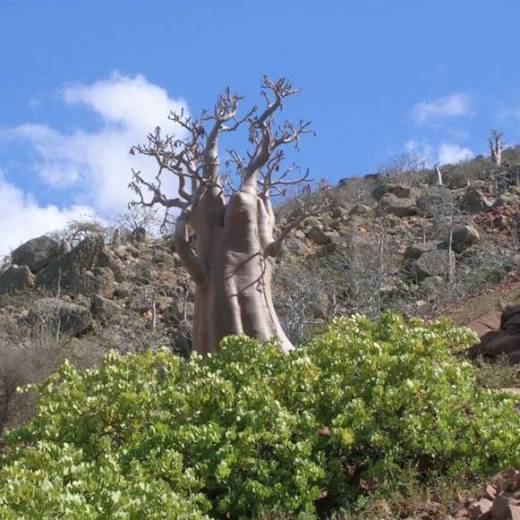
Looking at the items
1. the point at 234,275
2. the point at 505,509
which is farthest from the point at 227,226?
the point at 505,509

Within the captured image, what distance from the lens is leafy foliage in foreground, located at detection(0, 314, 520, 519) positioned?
6.92 meters

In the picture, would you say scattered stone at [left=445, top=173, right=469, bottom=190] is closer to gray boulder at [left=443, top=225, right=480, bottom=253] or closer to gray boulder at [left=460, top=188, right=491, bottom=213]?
gray boulder at [left=460, top=188, right=491, bottom=213]

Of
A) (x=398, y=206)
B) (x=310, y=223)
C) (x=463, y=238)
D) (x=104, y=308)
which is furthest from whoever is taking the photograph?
(x=398, y=206)

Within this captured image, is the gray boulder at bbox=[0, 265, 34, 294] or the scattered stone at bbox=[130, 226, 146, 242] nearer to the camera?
the gray boulder at bbox=[0, 265, 34, 294]

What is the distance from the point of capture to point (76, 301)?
92.2ft

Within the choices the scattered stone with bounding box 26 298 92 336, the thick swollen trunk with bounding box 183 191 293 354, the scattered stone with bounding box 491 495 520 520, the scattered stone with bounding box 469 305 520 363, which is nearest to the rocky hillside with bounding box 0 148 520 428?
the scattered stone with bounding box 26 298 92 336

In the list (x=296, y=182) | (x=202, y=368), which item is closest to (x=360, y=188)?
(x=296, y=182)

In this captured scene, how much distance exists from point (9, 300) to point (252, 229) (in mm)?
17476

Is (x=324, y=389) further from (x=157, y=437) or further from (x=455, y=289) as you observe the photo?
(x=455, y=289)

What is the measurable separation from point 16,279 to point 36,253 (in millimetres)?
1957

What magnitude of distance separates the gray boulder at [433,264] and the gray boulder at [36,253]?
11.9m

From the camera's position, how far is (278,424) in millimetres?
7109

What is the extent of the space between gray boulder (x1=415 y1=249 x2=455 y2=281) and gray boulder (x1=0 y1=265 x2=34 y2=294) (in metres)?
11.7

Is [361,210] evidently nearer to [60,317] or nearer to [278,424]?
[60,317]
